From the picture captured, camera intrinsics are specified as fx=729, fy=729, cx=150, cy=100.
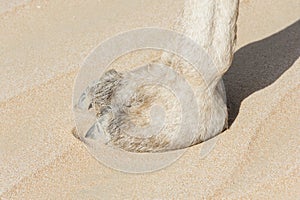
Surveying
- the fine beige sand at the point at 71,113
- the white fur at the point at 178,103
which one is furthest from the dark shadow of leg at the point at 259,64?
the white fur at the point at 178,103

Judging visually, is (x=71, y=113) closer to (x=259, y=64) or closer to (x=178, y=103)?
(x=178, y=103)

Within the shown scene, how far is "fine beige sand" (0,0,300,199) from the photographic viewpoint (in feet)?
6.84

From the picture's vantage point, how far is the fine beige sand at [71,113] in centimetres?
208

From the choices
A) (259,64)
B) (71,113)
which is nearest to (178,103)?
(71,113)

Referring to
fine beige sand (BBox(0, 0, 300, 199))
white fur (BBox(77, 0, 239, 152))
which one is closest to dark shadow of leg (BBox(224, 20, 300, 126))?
fine beige sand (BBox(0, 0, 300, 199))

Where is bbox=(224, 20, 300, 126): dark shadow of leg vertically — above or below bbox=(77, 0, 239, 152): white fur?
below

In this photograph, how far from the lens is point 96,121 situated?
225 centimetres

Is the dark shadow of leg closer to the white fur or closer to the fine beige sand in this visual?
the fine beige sand

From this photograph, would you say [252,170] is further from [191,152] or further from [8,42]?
[8,42]

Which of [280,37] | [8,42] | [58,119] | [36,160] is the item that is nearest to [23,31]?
[8,42]

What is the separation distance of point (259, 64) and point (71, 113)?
0.71m

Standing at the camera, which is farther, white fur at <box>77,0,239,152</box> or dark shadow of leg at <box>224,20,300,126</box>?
dark shadow of leg at <box>224,20,300,126</box>

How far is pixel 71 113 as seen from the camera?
2.41 meters

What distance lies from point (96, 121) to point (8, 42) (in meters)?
0.75
